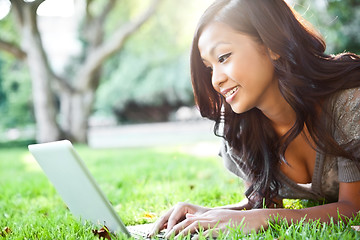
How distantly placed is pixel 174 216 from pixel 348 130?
886 millimetres

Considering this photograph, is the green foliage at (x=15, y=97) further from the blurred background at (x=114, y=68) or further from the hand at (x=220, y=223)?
the hand at (x=220, y=223)

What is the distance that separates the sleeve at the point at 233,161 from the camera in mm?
2504

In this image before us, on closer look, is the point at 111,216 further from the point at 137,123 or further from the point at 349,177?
the point at 137,123

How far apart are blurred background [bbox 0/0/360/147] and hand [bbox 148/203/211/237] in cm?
128

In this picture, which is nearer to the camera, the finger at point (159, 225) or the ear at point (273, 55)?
the finger at point (159, 225)

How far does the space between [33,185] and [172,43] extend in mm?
15008

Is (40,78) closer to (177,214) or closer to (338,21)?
(338,21)

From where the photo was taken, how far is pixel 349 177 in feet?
6.65

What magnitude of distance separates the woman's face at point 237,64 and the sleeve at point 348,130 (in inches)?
14.1

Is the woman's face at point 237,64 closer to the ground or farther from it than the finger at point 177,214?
farther from it

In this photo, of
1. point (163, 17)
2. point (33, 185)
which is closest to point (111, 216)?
point (33, 185)

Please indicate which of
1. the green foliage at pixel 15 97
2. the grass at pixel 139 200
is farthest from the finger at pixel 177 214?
the green foliage at pixel 15 97

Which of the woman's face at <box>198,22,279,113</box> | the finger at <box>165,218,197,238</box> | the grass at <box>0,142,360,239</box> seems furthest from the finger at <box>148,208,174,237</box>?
the woman's face at <box>198,22,279,113</box>

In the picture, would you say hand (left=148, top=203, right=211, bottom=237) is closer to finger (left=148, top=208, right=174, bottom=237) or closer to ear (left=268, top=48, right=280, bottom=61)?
finger (left=148, top=208, right=174, bottom=237)
